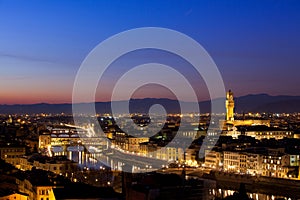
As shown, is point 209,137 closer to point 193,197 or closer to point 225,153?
point 225,153

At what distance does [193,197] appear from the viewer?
332 inches

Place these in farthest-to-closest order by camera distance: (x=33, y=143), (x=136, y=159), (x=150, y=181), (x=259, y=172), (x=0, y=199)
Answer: (x=33, y=143)
(x=136, y=159)
(x=259, y=172)
(x=0, y=199)
(x=150, y=181)

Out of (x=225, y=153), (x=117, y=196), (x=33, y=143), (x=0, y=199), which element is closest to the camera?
(x=117, y=196)

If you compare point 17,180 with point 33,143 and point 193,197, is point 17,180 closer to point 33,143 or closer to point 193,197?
point 193,197

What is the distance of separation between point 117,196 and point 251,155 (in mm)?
9877

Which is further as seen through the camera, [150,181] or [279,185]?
[279,185]

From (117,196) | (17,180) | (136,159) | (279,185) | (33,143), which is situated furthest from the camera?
(33,143)

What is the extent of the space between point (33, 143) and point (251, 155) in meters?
13.7

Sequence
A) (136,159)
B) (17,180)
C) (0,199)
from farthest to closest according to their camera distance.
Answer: (136,159) → (17,180) → (0,199)

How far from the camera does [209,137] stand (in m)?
29.2

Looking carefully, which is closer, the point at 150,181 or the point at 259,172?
the point at 150,181

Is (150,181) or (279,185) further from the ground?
(150,181)

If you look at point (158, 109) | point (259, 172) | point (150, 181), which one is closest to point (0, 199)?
point (150, 181)

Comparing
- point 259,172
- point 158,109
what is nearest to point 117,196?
point 259,172
